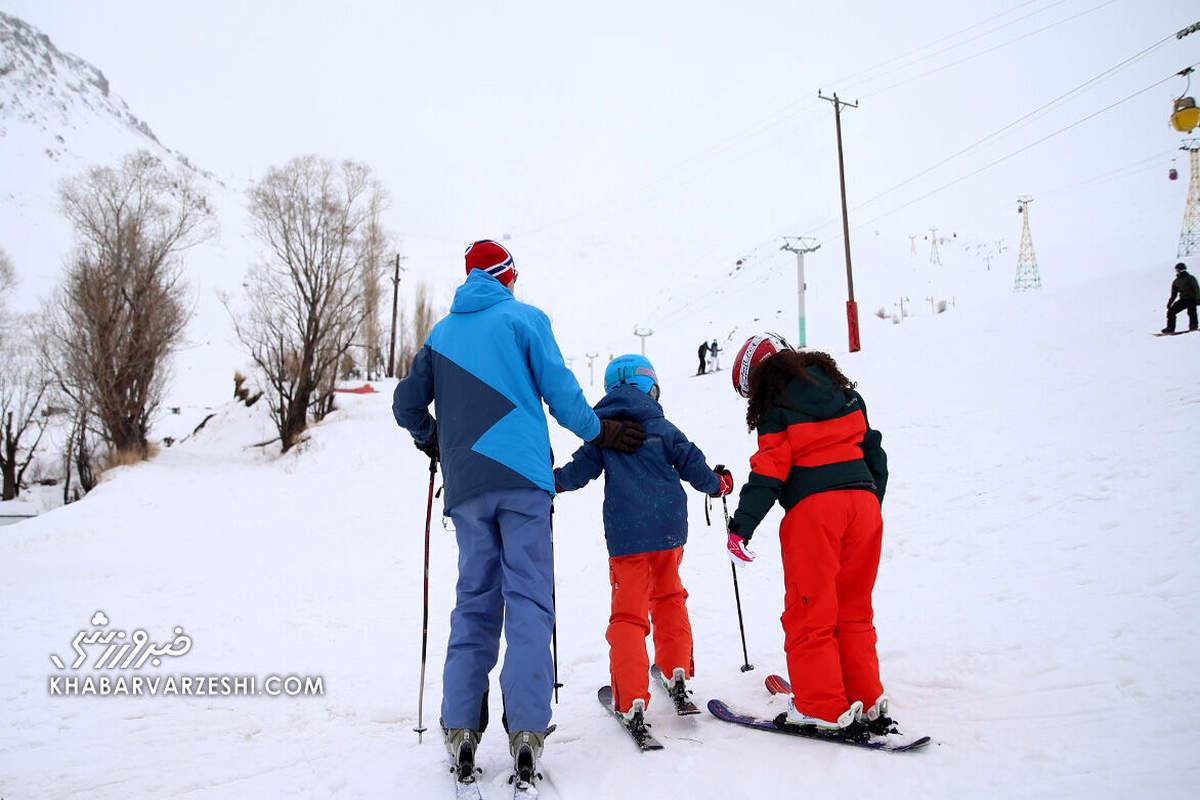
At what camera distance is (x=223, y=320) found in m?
43.2

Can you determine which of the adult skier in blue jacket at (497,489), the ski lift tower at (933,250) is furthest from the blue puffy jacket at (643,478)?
the ski lift tower at (933,250)

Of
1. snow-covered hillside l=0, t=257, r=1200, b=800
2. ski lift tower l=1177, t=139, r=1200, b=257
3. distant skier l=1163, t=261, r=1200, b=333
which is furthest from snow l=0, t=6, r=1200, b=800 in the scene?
ski lift tower l=1177, t=139, r=1200, b=257

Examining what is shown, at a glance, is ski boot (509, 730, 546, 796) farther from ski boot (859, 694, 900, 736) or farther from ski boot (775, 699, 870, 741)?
ski boot (859, 694, 900, 736)

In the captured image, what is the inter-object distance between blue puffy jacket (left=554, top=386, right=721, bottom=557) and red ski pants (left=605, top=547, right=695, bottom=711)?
0.33ft

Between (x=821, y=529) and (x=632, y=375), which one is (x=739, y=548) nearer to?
(x=821, y=529)

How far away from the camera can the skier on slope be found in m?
2.68

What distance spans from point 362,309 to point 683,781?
2296 cm

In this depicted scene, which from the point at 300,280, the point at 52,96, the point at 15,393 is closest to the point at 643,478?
the point at 300,280

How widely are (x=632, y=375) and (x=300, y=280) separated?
2086 cm

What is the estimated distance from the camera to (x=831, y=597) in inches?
106

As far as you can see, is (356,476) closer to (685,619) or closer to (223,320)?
(685,619)

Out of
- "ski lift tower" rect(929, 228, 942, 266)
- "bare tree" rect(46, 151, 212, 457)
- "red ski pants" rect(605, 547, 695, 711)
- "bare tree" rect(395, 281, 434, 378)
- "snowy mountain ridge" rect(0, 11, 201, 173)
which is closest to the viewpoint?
"red ski pants" rect(605, 547, 695, 711)

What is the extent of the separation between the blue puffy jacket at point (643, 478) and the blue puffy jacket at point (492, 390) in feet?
1.46

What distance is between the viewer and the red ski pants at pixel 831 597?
105 inches
